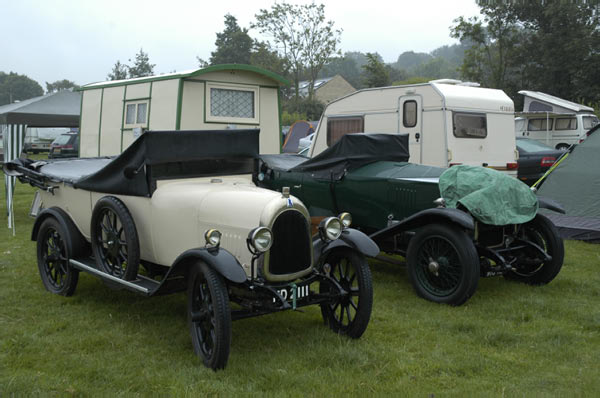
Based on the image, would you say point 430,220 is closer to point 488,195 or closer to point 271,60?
point 488,195

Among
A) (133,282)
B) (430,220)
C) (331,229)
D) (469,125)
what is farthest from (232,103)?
(331,229)

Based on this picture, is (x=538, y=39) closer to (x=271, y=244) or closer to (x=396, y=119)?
(x=396, y=119)

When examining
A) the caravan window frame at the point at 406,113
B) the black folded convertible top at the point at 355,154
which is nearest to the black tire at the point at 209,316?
the black folded convertible top at the point at 355,154

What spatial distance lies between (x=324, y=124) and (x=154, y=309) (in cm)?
725

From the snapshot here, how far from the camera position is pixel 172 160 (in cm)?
487

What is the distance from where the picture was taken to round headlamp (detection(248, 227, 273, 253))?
153 inches

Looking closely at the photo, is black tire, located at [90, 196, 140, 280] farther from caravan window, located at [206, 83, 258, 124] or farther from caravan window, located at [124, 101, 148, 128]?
caravan window, located at [124, 101, 148, 128]

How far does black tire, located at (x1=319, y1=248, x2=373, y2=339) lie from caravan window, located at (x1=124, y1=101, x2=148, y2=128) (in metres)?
7.03

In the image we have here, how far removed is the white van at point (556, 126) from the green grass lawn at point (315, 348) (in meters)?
16.8

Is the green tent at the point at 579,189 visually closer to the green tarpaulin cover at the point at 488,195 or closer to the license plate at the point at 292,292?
the green tarpaulin cover at the point at 488,195

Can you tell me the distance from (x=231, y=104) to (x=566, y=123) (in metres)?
16.0

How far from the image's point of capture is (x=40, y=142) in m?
33.7

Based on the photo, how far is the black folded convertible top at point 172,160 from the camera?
15.7ft

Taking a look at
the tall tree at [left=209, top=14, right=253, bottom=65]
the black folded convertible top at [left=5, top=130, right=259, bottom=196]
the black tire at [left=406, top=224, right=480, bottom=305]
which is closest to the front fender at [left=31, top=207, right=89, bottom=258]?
the black folded convertible top at [left=5, top=130, right=259, bottom=196]
